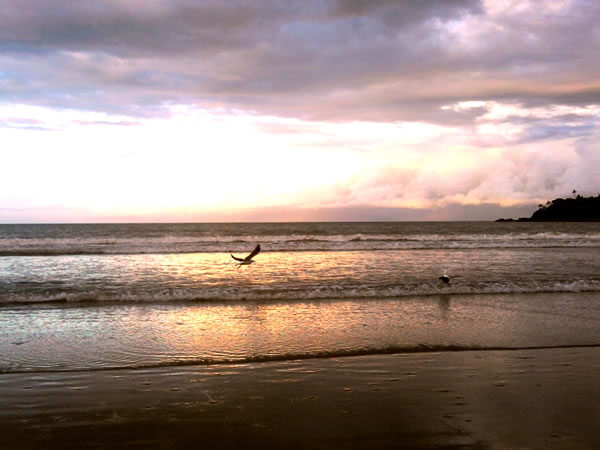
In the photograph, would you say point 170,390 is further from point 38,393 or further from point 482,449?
point 482,449

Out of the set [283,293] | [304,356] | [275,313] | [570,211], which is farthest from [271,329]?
[570,211]

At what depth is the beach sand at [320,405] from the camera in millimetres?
3900

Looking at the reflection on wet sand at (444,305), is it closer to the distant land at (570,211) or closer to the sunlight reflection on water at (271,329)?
the sunlight reflection on water at (271,329)

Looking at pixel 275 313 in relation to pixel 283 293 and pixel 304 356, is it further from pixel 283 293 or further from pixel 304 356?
pixel 304 356

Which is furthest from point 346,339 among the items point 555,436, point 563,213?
point 563,213

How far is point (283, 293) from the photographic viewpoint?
1140cm

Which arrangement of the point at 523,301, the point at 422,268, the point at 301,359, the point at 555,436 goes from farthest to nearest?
the point at 422,268, the point at 523,301, the point at 301,359, the point at 555,436

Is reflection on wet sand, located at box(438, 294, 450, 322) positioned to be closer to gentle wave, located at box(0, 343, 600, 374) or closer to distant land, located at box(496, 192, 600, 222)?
gentle wave, located at box(0, 343, 600, 374)

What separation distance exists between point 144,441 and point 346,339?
3.80m

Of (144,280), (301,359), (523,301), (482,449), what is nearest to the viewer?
(482,449)

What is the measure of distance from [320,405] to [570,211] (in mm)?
129753

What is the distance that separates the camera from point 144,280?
13.7 metres

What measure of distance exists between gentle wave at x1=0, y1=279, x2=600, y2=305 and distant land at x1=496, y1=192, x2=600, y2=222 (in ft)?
357

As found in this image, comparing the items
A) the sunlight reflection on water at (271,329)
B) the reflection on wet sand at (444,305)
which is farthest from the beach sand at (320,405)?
the reflection on wet sand at (444,305)
